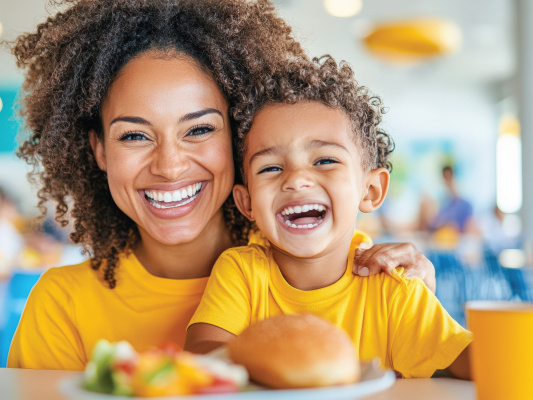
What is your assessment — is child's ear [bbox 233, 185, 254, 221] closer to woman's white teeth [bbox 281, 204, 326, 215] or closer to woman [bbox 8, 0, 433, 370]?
woman [bbox 8, 0, 433, 370]

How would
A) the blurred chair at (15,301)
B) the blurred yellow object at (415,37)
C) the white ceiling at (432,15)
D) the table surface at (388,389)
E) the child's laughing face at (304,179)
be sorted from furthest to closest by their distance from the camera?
the white ceiling at (432,15), the blurred yellow object at (415,37), the blurred chair at (15,301), the child's laughing face at (304,179), the table surface at (388,389)

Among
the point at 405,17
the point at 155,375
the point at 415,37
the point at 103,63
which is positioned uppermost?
the point at 405,17

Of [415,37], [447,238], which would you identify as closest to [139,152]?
[415,37]

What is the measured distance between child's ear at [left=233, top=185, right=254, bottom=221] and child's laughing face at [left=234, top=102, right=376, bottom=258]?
11 centimetres

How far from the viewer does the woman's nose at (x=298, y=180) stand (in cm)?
123

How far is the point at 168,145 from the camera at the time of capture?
56.0 inches

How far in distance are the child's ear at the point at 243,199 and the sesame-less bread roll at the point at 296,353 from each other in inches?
24.3

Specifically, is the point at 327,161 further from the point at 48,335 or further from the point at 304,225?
the point at 48,335

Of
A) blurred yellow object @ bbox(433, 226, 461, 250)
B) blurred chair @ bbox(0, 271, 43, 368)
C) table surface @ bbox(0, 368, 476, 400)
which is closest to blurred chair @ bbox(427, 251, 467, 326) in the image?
blurred yellow object @ bbox(433, 226, 461, 250)

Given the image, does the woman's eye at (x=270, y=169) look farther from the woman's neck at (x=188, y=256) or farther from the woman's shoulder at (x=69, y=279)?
the woman's shoulder at (x=69, y=279)

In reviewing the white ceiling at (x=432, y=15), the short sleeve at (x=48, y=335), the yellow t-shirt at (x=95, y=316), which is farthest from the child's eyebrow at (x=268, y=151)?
Answer: the white ceiling at (x=432, y=15)

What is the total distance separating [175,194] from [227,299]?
0.33m

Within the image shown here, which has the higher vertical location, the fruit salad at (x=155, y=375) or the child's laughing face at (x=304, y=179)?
the child's laughing face at (x=304, y=179)

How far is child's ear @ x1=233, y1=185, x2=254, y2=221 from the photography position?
145 cm
